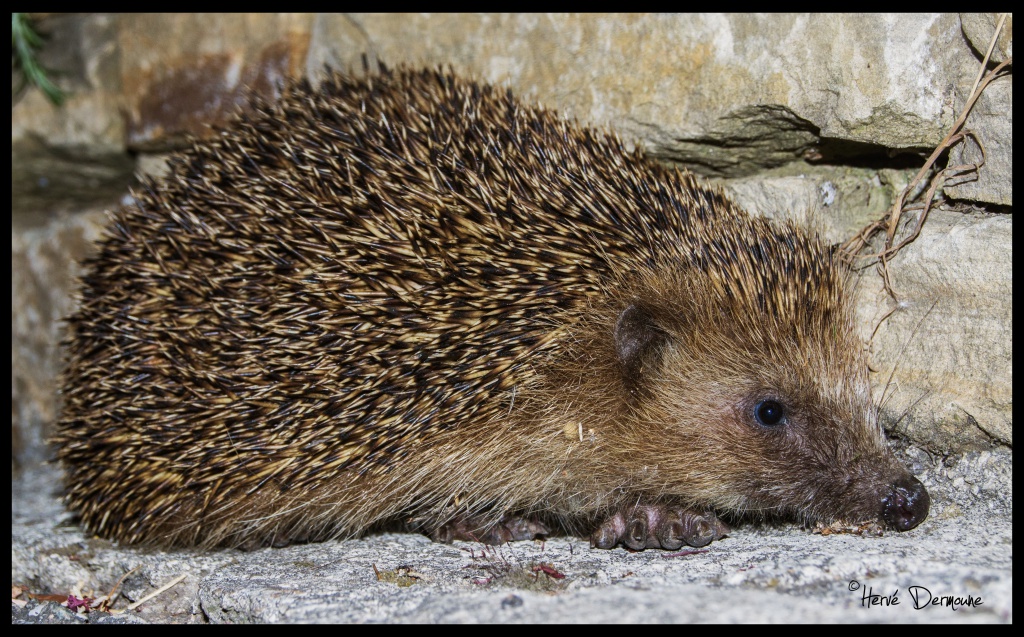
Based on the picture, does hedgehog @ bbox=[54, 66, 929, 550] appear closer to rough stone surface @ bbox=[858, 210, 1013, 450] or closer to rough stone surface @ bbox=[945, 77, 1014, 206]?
rough stone surface @ bbox=[858, 210, 1013, 450]

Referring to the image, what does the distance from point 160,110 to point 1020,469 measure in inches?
197

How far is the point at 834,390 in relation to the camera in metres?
3.64

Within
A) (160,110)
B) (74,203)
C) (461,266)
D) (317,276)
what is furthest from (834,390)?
(74,203)

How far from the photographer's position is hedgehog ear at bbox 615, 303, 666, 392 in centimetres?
370

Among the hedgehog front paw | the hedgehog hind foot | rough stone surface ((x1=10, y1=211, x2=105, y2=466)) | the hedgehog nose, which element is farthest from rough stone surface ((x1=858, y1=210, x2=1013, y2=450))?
rough stone surface ((x1=10, y1=211, x2=105, y2=466))

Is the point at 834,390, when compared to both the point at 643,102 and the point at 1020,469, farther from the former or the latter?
the point at 643,102

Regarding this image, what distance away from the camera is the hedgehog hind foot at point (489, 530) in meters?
4.10

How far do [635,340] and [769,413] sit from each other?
0.60 metres

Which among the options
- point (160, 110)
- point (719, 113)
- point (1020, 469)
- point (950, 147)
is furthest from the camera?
point (160, 110)

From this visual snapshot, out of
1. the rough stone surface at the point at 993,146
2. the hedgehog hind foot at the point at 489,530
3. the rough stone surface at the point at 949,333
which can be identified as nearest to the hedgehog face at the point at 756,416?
the rough stone surface at the point at 949,333

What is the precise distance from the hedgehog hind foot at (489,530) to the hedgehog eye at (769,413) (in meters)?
1.10

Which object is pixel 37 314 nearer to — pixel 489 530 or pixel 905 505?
pixel 489 530

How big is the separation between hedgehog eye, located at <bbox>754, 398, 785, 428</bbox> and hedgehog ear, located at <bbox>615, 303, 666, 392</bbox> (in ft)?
1.54

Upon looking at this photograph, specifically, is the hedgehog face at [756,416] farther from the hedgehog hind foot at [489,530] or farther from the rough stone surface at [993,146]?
the rough stone surface at [993,146]
